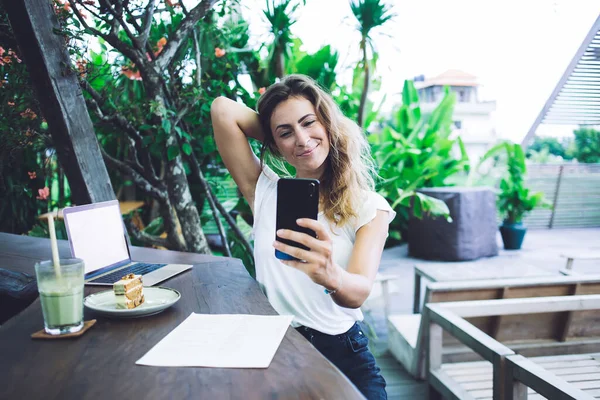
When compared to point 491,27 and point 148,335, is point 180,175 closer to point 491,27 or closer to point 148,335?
point 148,335

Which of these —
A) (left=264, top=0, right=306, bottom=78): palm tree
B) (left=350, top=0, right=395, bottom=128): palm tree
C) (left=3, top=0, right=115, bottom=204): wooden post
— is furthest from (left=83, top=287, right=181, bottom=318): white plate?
(left=350, top=0, right=395, bottom=128): palm tree

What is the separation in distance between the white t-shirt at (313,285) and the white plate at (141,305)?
1.20 feet

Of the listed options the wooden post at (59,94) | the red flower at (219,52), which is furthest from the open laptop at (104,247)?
the red flower at (219,52)

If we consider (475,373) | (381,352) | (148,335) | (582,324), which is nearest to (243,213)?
(381,352)

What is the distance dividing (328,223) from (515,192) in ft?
19.4

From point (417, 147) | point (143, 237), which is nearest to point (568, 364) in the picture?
point (143, 237)

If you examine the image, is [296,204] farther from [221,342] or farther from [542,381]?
[542,381]

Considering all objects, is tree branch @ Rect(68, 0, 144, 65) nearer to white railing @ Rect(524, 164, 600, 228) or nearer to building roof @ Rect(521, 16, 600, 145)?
building roof @ Rect(521, 16, 600, 145)

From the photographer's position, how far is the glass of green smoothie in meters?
0.88

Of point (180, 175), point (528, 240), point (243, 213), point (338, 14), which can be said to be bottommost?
point (528, 240)

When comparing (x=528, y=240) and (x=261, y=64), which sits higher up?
(x=261, y=64)

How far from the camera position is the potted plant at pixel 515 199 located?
21.1 feet

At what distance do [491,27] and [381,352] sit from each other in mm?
4118

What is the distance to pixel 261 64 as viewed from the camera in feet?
12.6
